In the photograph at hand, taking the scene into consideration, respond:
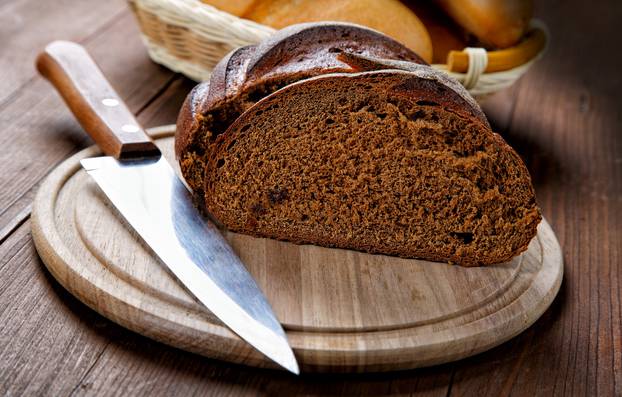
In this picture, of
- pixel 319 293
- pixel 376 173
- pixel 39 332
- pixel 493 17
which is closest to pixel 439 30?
pixel 493 17

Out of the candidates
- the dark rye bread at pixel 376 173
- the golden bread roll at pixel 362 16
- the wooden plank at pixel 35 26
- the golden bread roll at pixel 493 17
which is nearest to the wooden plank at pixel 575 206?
the dark rye bread at pixel 376 173

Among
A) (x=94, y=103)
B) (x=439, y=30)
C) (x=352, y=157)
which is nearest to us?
(x=352, y=157)

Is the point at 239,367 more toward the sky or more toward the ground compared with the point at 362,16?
more toward the ground

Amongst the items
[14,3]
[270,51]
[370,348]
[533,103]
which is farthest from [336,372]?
[14,3]

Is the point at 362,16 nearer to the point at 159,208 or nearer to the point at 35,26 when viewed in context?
the point at 159,208

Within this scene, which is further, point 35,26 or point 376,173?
point 35,26

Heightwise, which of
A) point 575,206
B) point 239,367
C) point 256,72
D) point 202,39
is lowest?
point 575,206
